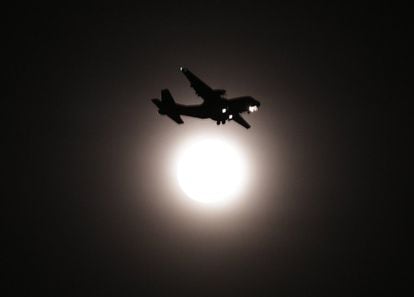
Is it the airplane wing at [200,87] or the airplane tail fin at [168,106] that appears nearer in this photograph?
the airplane wing at [200,87]

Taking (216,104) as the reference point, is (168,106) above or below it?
above

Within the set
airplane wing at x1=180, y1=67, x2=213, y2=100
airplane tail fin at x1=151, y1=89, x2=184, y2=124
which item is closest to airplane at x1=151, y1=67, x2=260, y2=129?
airplane wing at x1=180, y1=67, x2=213, y2=100

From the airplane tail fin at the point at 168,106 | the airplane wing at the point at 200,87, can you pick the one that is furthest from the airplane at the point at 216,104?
the airplane tail fin at the point at 168,106

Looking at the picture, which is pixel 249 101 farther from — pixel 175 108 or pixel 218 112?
pixel 175 108

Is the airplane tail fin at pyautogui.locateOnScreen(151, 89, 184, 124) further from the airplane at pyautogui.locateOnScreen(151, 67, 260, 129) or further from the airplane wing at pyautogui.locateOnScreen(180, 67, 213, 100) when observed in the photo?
the airplane wing at pyautogui.locateOnScreen(180, 67, 213, 100)

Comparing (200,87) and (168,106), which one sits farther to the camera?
(168,106)

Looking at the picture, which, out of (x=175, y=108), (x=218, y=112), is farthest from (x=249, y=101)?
(x=175, y=108)

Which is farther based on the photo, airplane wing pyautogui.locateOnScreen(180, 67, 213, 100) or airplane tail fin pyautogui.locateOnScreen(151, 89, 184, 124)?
airplane tail fin pyautogui.locateOnScreen(151, 89, 184, 124)

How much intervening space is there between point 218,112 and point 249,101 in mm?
5232

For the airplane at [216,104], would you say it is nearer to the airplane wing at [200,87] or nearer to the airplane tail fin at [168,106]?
the airplane wing at [200,87]

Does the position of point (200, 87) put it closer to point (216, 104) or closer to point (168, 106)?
point (216, 104)

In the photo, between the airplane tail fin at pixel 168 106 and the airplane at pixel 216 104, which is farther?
the airplane tail fin at pixel 168 106

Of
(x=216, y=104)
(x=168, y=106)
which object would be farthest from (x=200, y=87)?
(x=168, y=106)

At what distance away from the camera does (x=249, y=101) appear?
90250 millimetres
